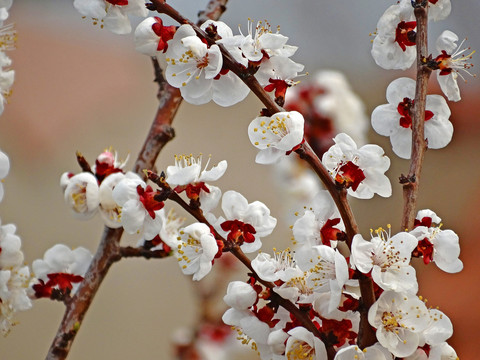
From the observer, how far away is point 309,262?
16.8 inches

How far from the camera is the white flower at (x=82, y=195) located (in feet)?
2.01

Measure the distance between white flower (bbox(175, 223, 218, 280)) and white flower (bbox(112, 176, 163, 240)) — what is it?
31 millimetres

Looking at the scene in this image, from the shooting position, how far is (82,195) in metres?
0.62

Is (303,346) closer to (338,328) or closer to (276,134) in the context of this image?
(338,328)

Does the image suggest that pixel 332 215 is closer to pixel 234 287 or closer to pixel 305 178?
pixel 234 287

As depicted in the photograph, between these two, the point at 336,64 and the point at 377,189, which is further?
the point at 336,64

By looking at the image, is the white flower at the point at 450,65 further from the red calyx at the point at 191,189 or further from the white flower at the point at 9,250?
the white flower at the point at 9,250

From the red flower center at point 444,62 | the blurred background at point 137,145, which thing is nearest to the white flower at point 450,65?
the red flower center at point 444,62

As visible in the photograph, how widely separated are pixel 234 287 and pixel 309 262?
0.26ft

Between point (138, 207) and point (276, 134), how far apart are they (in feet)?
0.40

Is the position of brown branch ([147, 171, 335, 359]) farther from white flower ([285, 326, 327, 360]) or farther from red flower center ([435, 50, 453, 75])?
red flower center ([435, 50, 453, 75])

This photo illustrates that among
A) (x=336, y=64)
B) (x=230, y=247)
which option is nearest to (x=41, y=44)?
(x=336, y=64)

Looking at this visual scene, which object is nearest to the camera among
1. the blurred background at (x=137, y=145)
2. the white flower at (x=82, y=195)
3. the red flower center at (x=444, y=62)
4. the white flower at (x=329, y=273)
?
the white flower at (x=329, y=273)

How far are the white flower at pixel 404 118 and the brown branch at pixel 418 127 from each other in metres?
0.03
